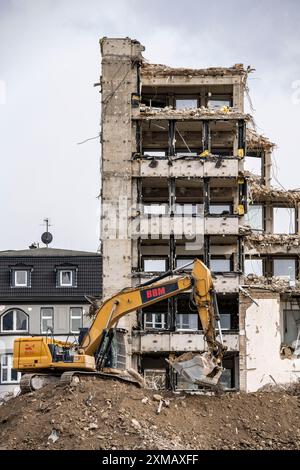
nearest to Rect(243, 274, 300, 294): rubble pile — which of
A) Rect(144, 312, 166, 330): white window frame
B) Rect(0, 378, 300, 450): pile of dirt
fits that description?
Rect(144, 312, 166, 330): white window frame

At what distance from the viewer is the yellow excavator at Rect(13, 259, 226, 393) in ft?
98.6

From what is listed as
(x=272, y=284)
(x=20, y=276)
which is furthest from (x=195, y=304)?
(x=20, y=276)

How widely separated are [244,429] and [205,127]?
2734 cm

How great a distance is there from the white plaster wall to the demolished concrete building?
0.06m

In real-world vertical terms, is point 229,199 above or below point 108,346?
above

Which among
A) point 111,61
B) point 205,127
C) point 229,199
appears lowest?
point 229,199

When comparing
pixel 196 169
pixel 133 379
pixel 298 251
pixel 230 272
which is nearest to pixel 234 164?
pixel 196 169

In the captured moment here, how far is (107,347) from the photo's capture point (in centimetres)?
3203

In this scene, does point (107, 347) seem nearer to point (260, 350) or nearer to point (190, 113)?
point (260, 350)

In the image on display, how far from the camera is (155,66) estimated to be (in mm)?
53938

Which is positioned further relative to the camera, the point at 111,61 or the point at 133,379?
the point at 111,61
